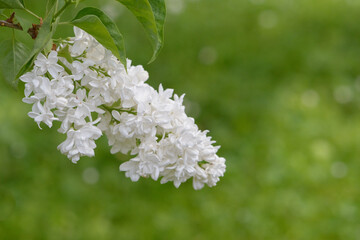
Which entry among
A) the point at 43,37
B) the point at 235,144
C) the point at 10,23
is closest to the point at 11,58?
the point at 10,23

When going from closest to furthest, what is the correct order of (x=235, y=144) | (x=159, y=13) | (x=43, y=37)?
(x=43, y=37)
(x=159, y=13)
(x=235, y=144)

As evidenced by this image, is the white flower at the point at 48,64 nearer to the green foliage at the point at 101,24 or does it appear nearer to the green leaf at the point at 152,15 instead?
the green foliage at the point at 101,24

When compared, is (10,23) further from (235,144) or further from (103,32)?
(235,144)

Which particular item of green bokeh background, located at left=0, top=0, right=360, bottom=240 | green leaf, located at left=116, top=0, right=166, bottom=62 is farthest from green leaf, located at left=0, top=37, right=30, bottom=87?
green bokeh background, located at left=0, top=0, right=360, bottom=240

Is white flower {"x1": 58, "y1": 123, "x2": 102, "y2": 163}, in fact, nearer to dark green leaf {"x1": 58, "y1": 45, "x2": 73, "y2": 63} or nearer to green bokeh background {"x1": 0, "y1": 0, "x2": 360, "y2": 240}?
dark green leaf {"x1": 58, "y1": 45, "x2": 73, "y2": 63}

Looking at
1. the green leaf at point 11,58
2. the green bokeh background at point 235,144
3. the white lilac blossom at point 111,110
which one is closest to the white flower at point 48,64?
the white lilac blossom at point 111,110

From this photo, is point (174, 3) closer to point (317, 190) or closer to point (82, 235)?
point (317, 190)

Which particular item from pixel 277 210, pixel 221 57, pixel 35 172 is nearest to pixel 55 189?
pixel 35 172
